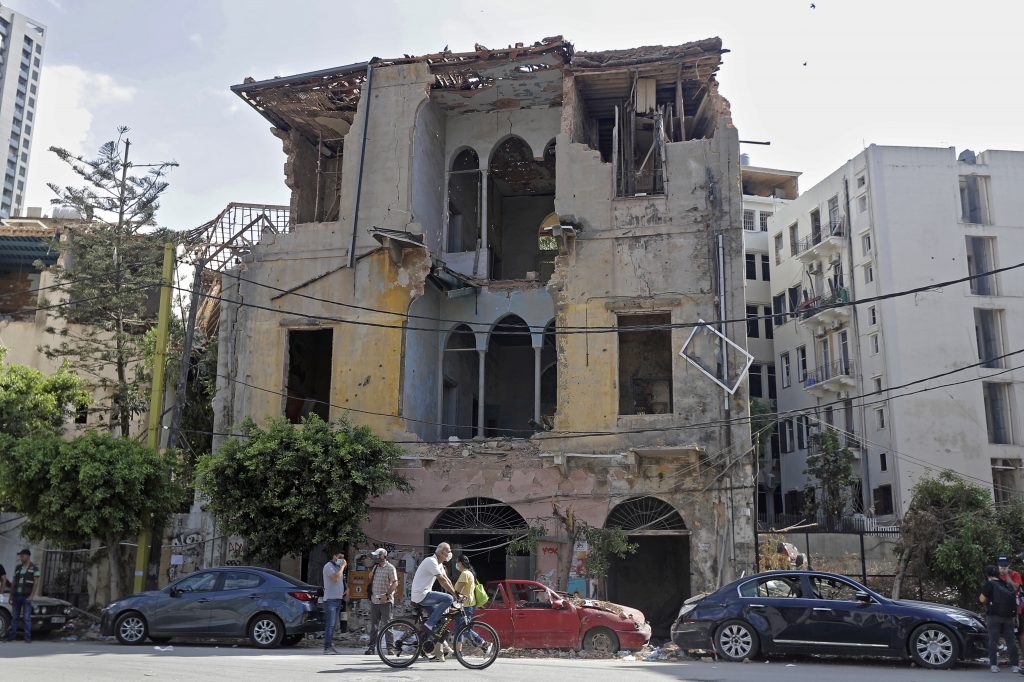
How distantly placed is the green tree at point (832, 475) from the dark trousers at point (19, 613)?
27.3 meters

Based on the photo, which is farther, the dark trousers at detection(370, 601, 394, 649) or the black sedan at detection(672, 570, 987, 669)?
the dark trousers at detection(370, 601, 394, 649)

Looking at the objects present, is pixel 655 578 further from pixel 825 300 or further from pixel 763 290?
pixel 763 290

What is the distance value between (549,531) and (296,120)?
13.5m

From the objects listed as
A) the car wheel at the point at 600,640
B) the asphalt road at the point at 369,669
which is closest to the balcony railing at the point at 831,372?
the car wheel at the point at 600,640

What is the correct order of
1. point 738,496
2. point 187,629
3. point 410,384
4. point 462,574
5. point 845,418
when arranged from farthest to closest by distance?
point 845,418 < point 410,384 < point 738,496 < point 187,629 < point 462,574

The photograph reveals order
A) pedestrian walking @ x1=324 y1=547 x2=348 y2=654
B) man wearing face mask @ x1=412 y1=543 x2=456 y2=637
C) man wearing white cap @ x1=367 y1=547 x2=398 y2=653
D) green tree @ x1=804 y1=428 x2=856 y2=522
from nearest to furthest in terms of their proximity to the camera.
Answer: man wearing face mask @ x1=412 y1=543 x2=456 y2=637, man wearing white cap @ x1=367 y1=547 x2=398 y2=653, pedestrian walking @ x1=324 y1=547 x2=348 y2=654, green tree @ x1=804 y1=428 x2=856 y2=522

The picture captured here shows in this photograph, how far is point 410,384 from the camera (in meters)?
22.7

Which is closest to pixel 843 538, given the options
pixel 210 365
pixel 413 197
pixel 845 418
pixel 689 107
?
pixel 845 418

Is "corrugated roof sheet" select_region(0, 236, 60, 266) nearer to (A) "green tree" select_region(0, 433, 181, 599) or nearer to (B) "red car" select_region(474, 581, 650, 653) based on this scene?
(A) "green tree" select_region(0, 433, 181, 599)

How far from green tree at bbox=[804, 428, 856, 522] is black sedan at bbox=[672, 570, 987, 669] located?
22681 mm

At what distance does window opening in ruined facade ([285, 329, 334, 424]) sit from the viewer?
24148 millimetres

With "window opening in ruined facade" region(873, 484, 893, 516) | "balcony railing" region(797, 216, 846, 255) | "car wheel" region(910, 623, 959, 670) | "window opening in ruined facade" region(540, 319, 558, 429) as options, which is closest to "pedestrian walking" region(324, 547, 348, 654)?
"car wheel" region(910, 623, 959, 670)

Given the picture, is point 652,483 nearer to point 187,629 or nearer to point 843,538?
point 187,629

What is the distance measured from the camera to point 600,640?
15.4 meters
